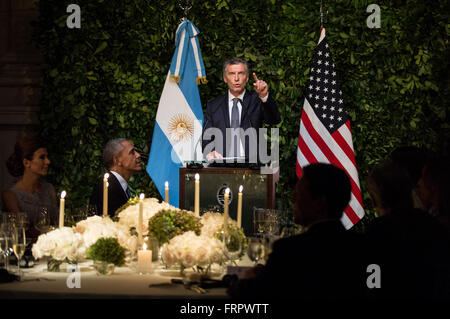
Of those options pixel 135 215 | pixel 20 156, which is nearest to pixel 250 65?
pixel 20 156

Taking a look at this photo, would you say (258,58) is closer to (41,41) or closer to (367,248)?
(41,41)

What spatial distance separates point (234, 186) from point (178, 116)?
1778 mm

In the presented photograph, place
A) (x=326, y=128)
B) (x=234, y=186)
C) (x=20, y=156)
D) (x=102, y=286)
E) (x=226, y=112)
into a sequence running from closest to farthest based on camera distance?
(x=102, y=286) < (x=234, y=186) < (x=20, y=156) < (x=226, y=112) < (x=326, y=128)

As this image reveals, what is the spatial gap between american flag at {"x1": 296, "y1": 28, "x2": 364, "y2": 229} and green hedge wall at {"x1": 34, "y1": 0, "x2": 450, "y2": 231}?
1.17 feet

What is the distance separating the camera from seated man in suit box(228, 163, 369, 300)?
2.02m

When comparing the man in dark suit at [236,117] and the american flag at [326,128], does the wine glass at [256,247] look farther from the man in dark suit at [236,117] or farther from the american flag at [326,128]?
the american flag at [326,128]

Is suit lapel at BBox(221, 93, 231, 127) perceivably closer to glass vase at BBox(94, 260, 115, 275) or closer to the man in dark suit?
the man in dark suit

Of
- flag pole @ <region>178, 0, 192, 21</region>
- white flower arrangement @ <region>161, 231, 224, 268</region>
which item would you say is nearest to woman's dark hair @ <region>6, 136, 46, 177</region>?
white flower arrangement @ <region>161, 231, 224, 268</region>

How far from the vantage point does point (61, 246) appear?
249 cm

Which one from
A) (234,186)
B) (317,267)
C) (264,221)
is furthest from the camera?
(234,186)

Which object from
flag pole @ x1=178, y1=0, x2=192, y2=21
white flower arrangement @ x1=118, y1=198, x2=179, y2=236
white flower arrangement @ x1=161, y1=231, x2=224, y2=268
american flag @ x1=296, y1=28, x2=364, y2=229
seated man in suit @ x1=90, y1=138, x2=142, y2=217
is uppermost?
flag pole @ x1=178, y1=0, x2=192, y2=21

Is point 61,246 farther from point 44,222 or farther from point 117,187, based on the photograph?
point 117,187

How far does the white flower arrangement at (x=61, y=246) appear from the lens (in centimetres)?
249

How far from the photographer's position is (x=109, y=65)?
6059 millimetres
